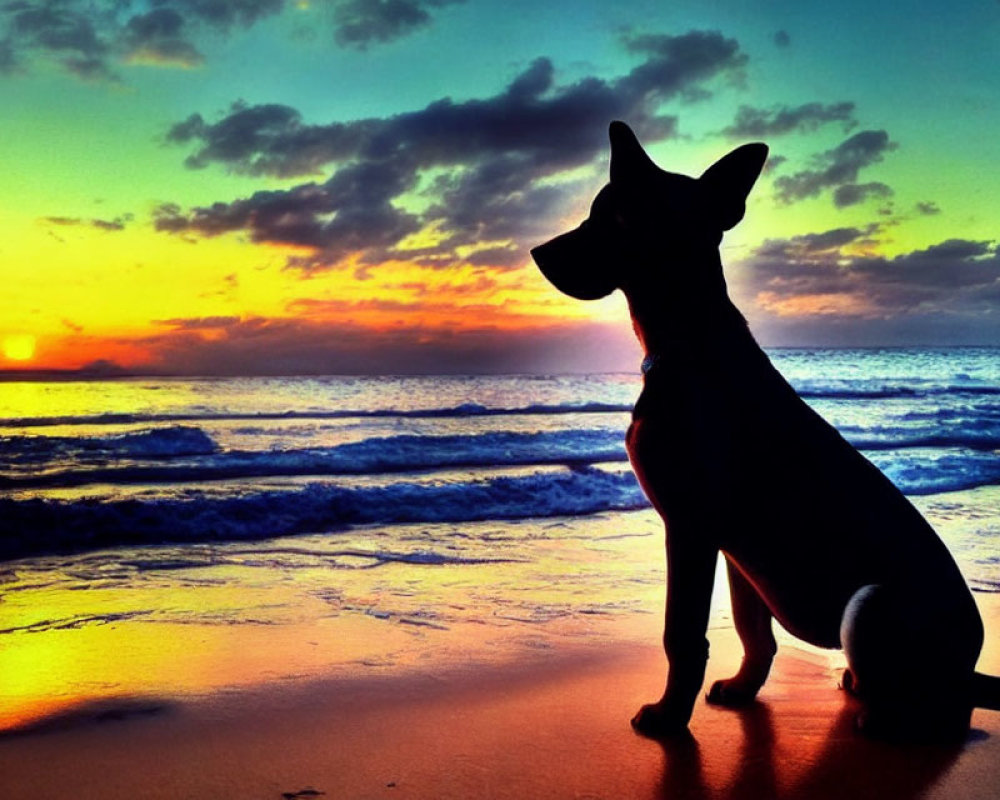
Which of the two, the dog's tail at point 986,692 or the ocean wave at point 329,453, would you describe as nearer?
the dog's tail at point 986,692

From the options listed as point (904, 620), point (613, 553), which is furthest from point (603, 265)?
point (613, 553)

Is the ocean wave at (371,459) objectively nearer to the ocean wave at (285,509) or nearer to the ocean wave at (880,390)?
the ocean wave at (285,509)

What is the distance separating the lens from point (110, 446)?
1620 cm

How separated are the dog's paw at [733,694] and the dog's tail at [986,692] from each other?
802 millimetres

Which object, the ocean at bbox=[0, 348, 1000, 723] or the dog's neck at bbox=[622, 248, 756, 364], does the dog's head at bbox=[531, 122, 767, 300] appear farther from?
the ocean at bbox=[0, 348, 1000, 723]

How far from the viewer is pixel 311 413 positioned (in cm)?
2348

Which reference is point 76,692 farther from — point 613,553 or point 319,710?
Answer: point 613,553

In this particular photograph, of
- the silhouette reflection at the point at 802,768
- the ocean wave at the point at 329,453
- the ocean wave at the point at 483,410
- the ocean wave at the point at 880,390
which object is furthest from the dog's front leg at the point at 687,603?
the ocean wave at the point at 880,390

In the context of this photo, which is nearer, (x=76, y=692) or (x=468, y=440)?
(x=76, y=692)

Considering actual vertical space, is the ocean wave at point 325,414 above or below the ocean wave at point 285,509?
above

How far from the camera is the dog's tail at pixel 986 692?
8.96 ft

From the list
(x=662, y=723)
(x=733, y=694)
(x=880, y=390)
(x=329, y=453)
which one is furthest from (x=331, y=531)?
(x=880, y=390)

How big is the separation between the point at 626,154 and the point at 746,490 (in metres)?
1.15

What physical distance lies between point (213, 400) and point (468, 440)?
510 inches
